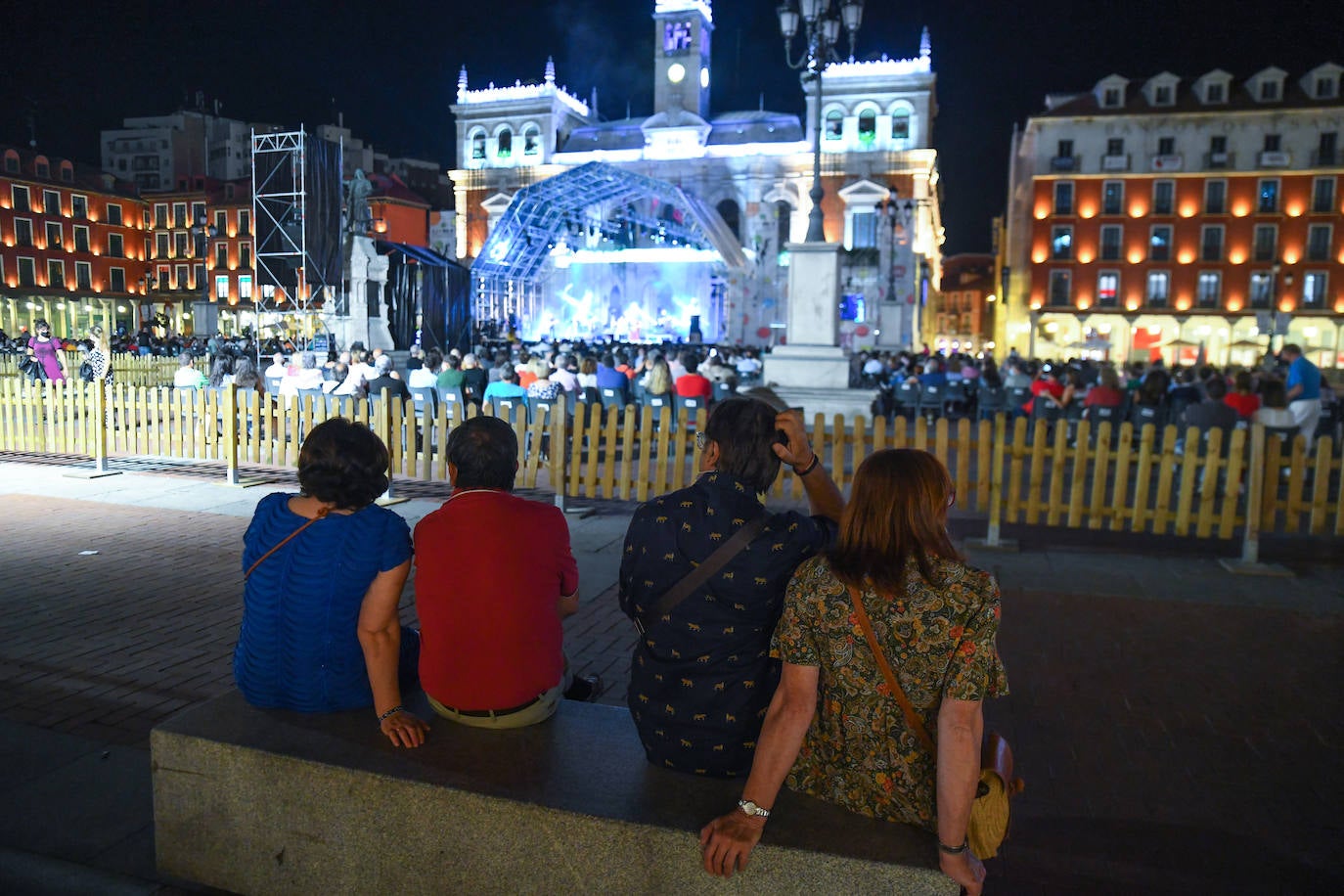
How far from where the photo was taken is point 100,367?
41.4 ft

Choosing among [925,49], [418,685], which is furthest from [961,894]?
[925,49]

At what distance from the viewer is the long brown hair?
6.60ft

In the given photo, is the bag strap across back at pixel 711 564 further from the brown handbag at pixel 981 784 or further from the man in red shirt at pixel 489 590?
the man in red shirt at pixel 489 590

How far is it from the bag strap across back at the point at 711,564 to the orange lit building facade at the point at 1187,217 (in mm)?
47556

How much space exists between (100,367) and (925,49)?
4709 centimetres

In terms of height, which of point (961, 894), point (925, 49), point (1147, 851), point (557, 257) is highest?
point (925, 49)

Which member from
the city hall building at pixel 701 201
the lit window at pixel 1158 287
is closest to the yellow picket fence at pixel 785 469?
the city hall building at pixel 701 201

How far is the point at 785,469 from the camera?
356 inches

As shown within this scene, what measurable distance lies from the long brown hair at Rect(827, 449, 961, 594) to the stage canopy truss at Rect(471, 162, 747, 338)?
35081 millimetres

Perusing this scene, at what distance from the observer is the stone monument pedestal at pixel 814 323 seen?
43.5 feet

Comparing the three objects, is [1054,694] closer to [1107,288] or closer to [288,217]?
[288,217]

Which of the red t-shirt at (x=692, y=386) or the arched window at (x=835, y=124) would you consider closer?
the red t-shirt at (x=692, y=386)

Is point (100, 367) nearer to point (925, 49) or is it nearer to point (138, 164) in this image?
point (925, 49)

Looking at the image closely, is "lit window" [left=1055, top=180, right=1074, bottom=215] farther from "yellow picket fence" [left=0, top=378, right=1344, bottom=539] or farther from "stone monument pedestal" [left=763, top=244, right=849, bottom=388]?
"yellow picket fence" [left=0, top=378, right=1344, bottom=539]
